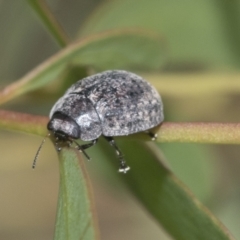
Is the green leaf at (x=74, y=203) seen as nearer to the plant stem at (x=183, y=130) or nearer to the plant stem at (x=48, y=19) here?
the plant stem at (x=183, y=130)

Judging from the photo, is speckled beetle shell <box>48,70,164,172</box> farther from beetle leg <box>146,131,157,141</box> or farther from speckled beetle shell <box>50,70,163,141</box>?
beetle leg <box>146,131,157,141</box>

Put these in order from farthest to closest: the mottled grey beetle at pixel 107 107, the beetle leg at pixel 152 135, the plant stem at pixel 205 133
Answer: the mottled grey beetle at pixel 107 107
the beetle leg at pixel 152 135
the plant stem at pixel 205 133

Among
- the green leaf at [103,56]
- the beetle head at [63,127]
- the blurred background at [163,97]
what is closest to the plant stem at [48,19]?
the green leaf at [103,56]

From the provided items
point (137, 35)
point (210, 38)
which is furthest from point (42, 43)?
point (137, 35)

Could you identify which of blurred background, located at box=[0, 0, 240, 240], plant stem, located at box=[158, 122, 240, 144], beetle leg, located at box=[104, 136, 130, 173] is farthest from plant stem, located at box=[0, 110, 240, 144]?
blurred background, located at box=[0, 0, 240, 240]

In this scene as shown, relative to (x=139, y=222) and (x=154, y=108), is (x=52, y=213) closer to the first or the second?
(x=139, y=222)

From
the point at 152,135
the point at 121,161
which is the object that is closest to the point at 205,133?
the point at 152,135

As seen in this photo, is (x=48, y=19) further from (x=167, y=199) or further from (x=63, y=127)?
(x=167, y=199)
